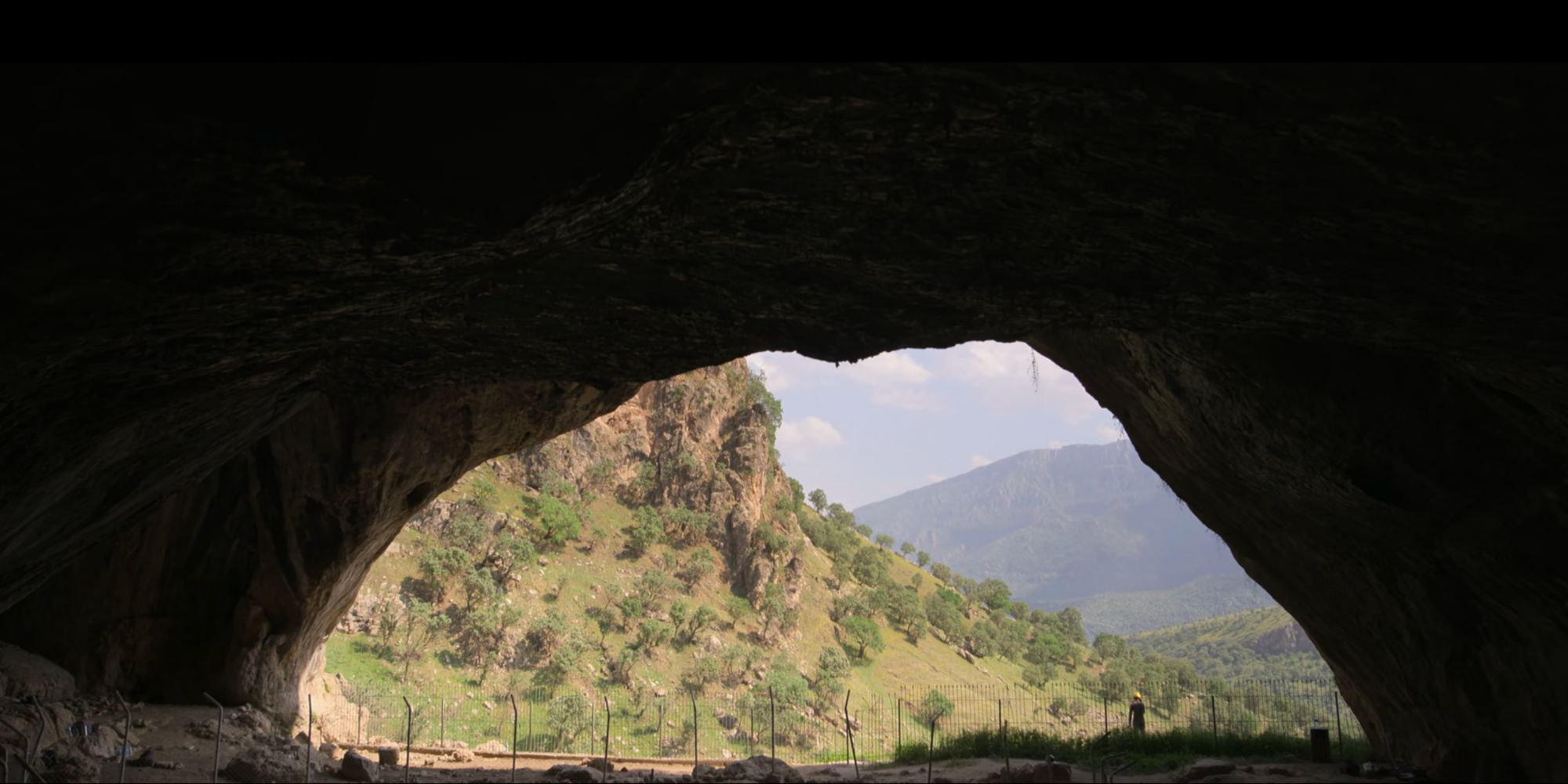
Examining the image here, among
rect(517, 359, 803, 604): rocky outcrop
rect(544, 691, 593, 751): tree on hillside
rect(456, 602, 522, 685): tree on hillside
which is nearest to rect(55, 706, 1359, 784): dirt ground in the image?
rect(544, 691, 593, 751): tree on hillside

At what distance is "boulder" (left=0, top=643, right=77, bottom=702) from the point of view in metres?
12.6

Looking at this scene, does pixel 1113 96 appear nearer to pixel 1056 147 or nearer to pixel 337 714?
pixel 1056 147

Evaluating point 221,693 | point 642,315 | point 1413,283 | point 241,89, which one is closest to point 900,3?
point 241,89

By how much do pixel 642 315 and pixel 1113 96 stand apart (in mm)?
5653

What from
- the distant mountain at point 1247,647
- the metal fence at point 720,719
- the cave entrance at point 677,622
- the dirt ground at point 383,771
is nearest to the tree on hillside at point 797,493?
the cave entrance at point 677,622

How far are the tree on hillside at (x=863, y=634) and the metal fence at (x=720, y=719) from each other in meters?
5.26

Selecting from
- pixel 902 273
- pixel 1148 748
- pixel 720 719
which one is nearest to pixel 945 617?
pixel 720 719

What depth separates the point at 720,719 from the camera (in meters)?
44.0

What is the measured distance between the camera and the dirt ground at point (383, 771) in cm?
1115

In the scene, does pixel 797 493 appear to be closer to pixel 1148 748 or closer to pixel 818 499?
pixel 818 499

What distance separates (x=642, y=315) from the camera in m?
9.48

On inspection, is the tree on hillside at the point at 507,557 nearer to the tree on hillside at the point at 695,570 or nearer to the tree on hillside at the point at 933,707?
the tree on hillside at the point at 695,570

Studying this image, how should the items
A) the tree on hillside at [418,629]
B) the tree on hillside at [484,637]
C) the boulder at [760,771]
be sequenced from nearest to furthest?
1. the boulder at [760,771]
2. the tree on hillside at [418,629]
3. the tree on hillside at [484,637]

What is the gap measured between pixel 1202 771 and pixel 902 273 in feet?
32.1
